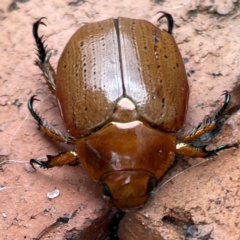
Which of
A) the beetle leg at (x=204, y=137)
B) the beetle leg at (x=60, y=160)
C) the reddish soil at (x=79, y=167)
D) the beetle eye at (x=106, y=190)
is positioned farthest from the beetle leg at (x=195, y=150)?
the beetle leg at (x=60, y=160)

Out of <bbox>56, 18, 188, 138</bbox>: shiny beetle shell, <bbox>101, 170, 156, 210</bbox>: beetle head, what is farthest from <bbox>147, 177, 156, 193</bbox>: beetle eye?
<bbox>56, 18, 188, 138</bbox>: shiny beetle shell

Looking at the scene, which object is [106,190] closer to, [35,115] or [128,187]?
[128,187]

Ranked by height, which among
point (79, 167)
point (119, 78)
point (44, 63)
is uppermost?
point (119, 78)

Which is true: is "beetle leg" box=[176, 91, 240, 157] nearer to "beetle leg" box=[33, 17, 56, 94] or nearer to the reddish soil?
the reddish soil

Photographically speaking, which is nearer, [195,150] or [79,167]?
[195,150]

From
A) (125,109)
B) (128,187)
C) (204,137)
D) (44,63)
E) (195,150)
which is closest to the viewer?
(128,187)

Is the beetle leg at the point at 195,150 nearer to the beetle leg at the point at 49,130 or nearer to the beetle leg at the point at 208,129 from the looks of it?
the beetle leg at the point at 208,129

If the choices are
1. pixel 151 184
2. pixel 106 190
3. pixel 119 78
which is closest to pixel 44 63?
pixel 119 78
